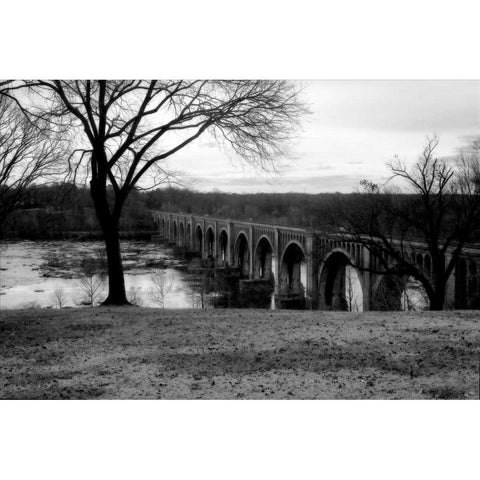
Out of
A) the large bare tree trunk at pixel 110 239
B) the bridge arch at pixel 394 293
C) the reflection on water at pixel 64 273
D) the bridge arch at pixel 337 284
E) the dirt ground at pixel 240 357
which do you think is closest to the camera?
the dirt ground at pixel 240 357

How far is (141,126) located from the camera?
7945mm

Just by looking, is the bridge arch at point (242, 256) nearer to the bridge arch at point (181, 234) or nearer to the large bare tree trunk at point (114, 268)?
the bridge arch at point (181, 234)

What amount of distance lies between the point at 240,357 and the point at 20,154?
4564mm

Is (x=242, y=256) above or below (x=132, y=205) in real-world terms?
below

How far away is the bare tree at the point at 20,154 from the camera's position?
7.30 metres

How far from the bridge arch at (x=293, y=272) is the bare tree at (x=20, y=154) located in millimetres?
6364

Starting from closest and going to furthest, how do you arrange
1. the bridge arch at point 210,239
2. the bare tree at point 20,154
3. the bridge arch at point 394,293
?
the bare tree at point 20,154 < the bridge arch at point 210,239 < the bridge arch at point 394,293

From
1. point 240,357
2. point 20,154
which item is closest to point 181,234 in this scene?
point 20,154

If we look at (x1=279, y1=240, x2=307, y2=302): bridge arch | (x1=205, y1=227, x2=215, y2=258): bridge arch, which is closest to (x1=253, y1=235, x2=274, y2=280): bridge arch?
(x1=279, y1=240, x2=307, y2=302): bridge arch

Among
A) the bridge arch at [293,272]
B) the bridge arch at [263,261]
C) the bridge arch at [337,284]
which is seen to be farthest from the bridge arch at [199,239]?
the bridge arch at [337,284]

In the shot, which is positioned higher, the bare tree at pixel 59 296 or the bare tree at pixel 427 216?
the bare tree at pixel 427 216

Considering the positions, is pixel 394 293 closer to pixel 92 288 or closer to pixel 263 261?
pixel 263 261

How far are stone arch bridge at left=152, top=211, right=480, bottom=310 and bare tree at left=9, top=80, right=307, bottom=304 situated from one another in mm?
740

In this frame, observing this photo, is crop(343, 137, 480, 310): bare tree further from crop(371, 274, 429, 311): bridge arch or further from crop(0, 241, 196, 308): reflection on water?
crop(0, 241, 196, 308): reflection on water
